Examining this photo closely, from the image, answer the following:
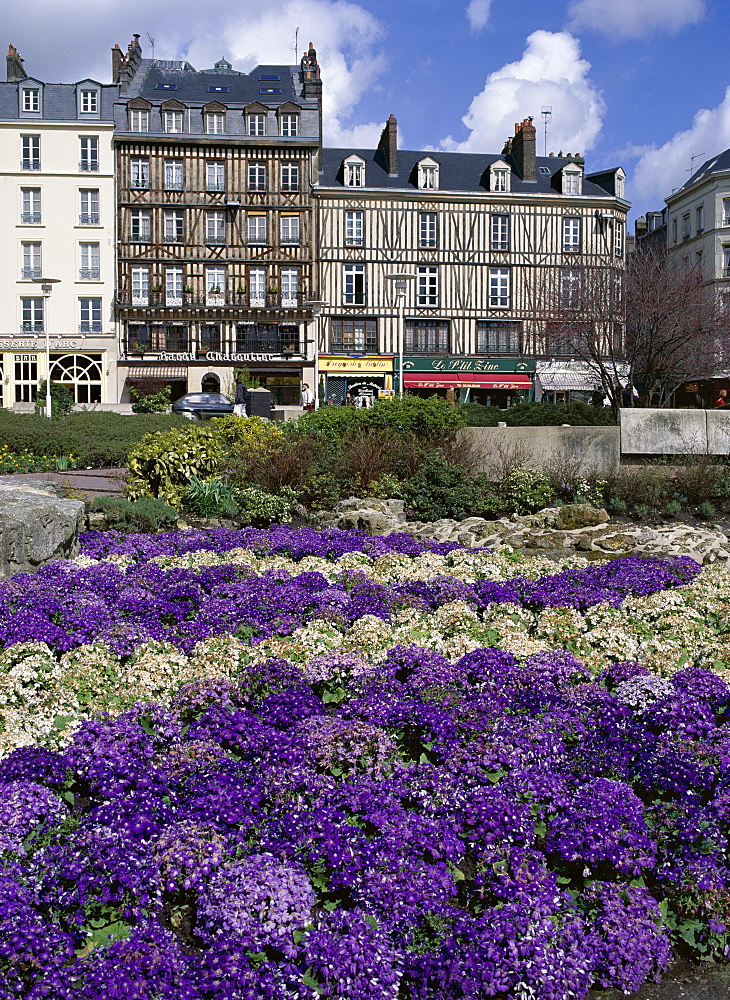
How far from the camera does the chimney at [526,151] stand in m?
44.9

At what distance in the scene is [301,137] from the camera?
4209 centimetres

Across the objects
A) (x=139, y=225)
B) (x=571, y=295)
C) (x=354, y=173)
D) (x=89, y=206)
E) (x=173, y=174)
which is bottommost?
(x=571, y=295)

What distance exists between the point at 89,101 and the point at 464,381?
22.0 m

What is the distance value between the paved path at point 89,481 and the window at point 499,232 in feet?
113

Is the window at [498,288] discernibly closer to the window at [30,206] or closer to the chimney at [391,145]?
the chimney at [391,145]

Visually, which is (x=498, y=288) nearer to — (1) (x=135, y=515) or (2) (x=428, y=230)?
(2) (x=428, y=230)

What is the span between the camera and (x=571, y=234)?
44938 millimetres

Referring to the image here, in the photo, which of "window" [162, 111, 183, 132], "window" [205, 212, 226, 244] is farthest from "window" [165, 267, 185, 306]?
"window" [162, 111, 183, 132]

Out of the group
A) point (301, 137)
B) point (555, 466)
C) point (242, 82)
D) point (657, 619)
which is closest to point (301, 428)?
point (555, 466)

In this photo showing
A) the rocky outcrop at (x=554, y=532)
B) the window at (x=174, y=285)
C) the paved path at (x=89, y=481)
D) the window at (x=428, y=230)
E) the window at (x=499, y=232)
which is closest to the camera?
the rocky outcrop at (x=554, y=532)

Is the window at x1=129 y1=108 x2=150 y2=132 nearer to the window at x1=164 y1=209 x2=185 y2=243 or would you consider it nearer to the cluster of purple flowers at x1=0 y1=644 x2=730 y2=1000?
the window at x1=164 y1=209 x2=185 y2=243

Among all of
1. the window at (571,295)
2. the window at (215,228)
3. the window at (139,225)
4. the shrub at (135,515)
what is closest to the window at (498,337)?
the window at (215,228)

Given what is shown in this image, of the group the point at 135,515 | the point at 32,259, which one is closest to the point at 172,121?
the point at 32,259

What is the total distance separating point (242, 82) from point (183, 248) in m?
9.10
